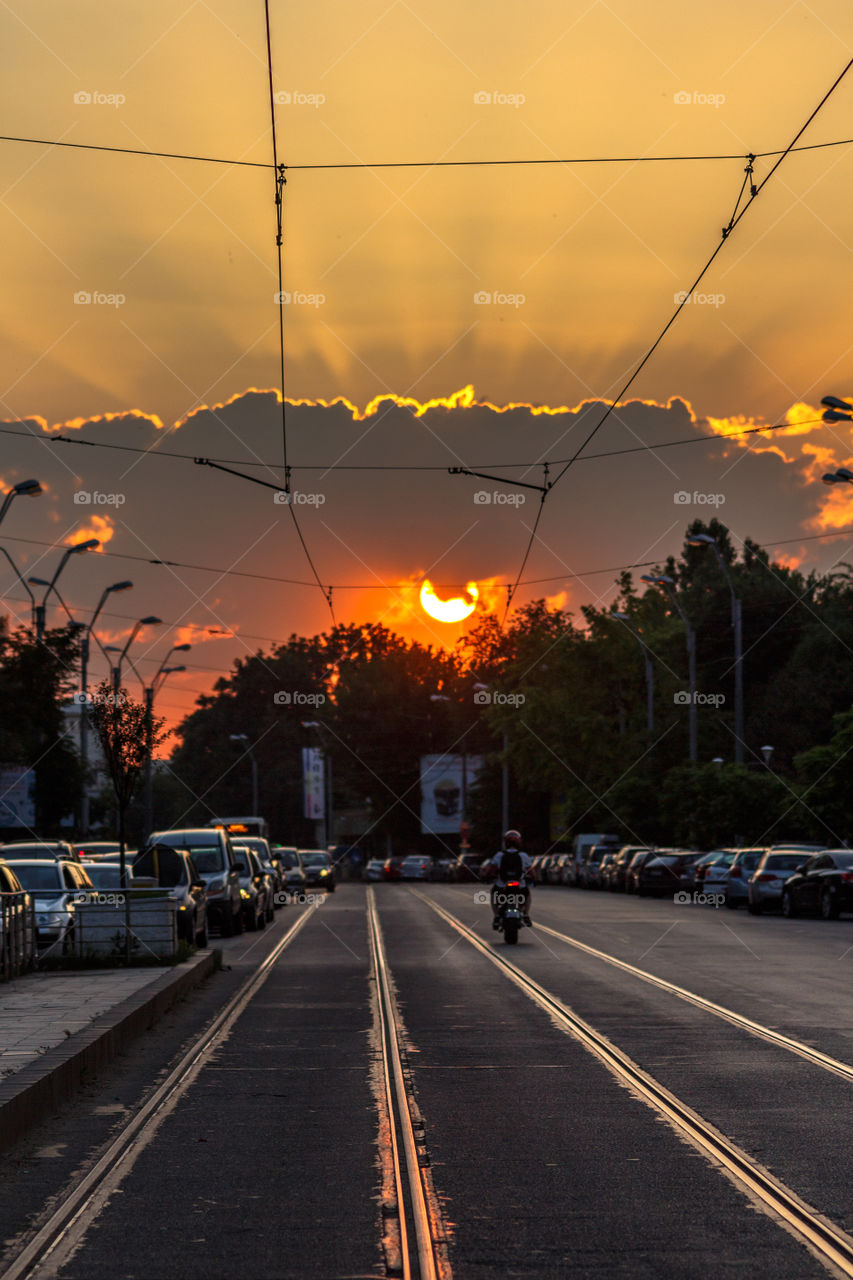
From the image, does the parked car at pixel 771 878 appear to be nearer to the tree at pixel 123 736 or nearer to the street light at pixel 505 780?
the tree at pixel 123 736

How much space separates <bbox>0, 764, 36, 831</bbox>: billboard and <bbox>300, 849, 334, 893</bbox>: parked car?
14.4 metres

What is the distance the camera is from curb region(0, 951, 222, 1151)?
839cm

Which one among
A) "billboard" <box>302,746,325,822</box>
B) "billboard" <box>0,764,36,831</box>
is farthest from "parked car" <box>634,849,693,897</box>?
"billboard" <box>302,746,325,822</box>

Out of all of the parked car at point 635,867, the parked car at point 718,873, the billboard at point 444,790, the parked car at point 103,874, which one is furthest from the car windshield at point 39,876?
the billboard at point 444,790

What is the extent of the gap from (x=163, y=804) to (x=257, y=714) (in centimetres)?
1101

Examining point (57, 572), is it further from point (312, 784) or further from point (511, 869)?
point (312, 784)

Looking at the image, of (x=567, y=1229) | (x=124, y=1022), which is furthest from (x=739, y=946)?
(x=567, y=1229)

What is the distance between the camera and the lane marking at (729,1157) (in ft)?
20.1

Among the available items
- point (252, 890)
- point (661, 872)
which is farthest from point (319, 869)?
point (252, 890)

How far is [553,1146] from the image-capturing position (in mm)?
8188

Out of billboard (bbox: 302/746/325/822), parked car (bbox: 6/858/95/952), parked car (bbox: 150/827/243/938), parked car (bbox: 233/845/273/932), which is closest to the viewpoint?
parked car (bbox: 6/858/95/952)

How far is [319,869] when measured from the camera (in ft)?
213

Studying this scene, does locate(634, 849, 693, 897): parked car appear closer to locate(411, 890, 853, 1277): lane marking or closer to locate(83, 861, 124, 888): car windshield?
locate(83, 861, 124, 888): car windshield

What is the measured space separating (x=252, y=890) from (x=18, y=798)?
2293 centimetres
